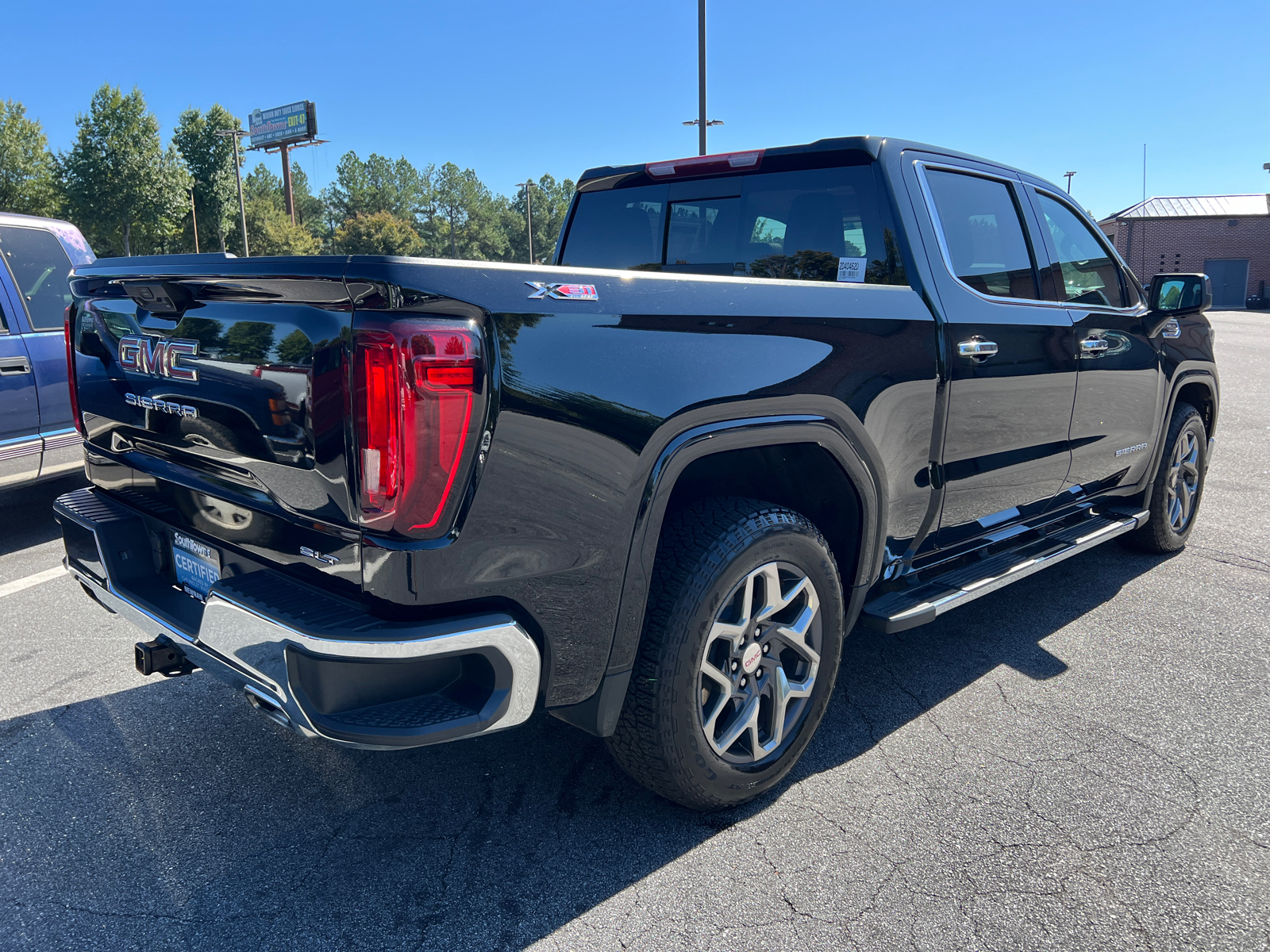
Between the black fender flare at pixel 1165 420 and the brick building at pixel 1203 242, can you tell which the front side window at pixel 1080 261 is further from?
the brick building at pixel 1203 242

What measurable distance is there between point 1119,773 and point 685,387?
1.92 meters

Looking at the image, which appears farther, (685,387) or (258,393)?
(685,387)

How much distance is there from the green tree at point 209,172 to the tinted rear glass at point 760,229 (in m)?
68.2

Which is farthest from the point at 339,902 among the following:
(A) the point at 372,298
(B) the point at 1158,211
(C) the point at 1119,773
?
(B) the point at 1158,211

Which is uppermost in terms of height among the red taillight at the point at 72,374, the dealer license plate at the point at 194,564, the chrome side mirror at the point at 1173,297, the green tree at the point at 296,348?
the chrome side mirror at the point at 1173,297

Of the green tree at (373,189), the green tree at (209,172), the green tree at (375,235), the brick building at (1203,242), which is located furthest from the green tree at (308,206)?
the brick building at (1203,242)

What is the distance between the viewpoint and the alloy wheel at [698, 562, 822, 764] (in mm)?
2527

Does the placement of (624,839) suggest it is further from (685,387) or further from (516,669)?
(685,387)

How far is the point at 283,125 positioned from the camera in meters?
87.7

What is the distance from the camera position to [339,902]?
2.21 m

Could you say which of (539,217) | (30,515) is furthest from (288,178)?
(30,515)

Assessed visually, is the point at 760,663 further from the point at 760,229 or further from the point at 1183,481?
the point at 1183,481

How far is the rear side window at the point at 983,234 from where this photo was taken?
3.30 m

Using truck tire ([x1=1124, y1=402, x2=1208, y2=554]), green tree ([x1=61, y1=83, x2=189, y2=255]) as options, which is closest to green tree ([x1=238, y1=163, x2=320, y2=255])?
green tree ([x1=61, y1=83, x2=189, y2=255])
